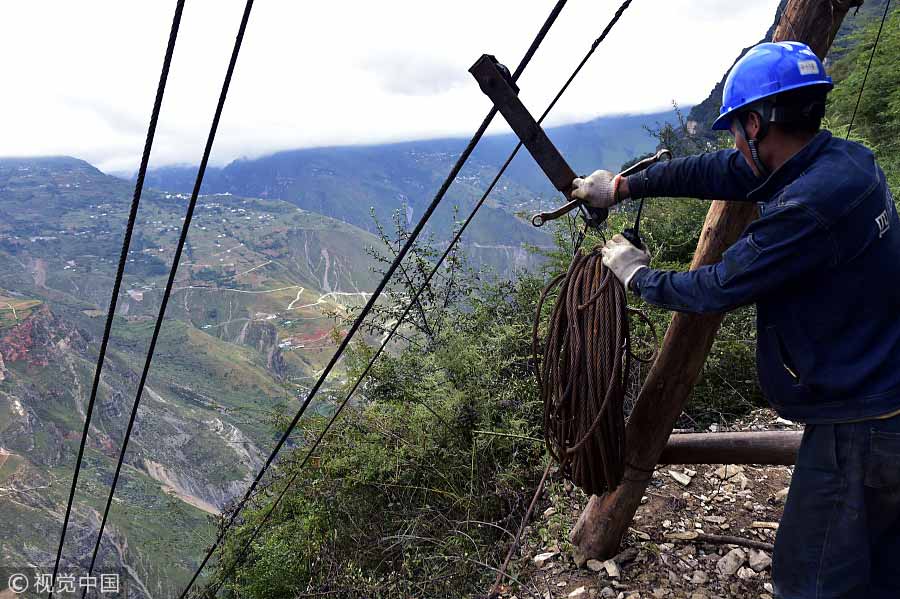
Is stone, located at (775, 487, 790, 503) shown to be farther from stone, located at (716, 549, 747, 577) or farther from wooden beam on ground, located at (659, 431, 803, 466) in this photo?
wooden beam on ground, located at (659, 431, 803, 466)

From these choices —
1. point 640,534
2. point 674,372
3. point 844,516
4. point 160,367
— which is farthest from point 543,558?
point 160,367

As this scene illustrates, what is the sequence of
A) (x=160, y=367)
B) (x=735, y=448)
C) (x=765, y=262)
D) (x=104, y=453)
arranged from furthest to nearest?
(x=160, y=367) → (x=104, y=453) → (x=735, y=448) → (x=765, y=262)

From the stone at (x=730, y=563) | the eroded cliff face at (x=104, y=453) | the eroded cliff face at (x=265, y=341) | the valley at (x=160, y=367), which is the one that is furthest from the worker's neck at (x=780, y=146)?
the eroded cliff face at (x=265, y=341)

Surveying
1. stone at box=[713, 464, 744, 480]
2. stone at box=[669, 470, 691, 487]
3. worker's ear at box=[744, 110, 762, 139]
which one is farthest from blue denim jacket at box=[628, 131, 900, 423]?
stone at box=[713, 464, 744, 480]

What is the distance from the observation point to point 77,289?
159m

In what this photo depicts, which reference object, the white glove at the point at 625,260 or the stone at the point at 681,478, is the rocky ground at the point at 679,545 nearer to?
the stone at the point at 681,478

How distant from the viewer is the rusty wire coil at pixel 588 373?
2.49m

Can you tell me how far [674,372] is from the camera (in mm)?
2645

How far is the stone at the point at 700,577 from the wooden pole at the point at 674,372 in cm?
44

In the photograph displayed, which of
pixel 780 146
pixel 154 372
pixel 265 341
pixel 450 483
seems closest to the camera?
pixel 780 146

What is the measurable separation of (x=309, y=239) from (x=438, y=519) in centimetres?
19476

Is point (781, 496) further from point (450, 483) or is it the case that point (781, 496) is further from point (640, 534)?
point (450, 483)

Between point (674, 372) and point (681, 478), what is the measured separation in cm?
147

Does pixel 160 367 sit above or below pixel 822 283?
→ below
